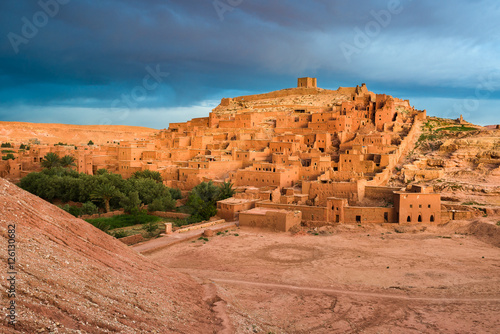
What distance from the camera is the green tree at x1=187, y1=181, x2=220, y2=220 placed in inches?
945

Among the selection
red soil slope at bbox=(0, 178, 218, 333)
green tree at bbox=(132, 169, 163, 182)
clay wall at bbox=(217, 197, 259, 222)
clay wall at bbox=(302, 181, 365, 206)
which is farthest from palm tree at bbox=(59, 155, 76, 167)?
red soil slope at bbox=(0, 178, 218, 333)

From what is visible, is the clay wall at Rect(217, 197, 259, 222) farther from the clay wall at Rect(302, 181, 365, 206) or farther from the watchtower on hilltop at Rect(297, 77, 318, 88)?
the watchtower on hilltop at Rect(297, 77, 318, 88)

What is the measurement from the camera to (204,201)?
2652cm

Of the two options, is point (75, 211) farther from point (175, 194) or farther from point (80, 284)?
point (80, 284)

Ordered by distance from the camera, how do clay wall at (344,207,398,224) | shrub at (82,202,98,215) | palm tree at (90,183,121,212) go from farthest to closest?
palm tree at (90,183,121,212)
shrub at (82,202,98,215)
clay wall at (344,207,398,224)

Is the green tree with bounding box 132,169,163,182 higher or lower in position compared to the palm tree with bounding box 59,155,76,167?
lower

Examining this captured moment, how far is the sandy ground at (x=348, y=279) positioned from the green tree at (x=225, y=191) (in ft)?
17.4

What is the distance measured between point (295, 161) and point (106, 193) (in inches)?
537

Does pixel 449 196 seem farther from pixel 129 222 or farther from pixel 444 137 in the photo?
pixel 129 222

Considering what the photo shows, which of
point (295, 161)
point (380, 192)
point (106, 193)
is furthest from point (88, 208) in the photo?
point (380, 192)

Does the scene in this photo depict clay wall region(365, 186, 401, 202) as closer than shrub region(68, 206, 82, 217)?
Yes

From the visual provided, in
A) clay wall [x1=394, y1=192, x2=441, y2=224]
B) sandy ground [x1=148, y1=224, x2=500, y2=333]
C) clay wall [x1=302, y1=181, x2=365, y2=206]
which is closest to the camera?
sandy ground [x1=148, y1=224, x2=500, y2=333]

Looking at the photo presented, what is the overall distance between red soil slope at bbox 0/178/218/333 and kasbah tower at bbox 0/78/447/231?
12749 mm

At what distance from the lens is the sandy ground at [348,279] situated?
1113 cm
